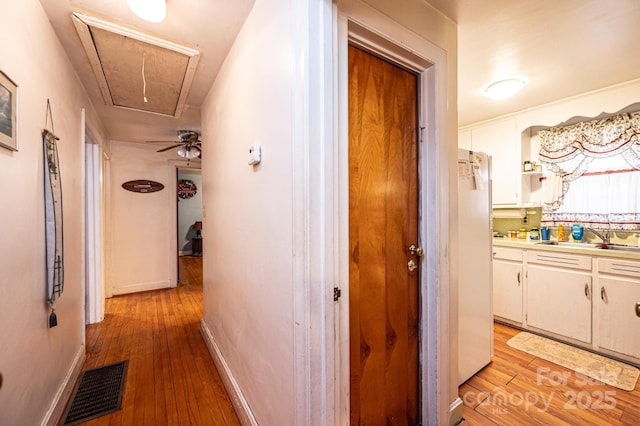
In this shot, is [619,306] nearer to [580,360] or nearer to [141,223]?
[580,360]

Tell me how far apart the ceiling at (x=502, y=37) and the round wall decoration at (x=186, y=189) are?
5.67m

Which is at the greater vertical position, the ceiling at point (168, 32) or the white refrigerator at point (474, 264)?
the ceiling at point (168, 32)

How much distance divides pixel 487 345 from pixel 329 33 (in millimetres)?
2468

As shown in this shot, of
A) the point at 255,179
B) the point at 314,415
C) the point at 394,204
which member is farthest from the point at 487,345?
the point at 255,179

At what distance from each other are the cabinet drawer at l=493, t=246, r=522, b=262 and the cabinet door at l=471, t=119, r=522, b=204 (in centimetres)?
64

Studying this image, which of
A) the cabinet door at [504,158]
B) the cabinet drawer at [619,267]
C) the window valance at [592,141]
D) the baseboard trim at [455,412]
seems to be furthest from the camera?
the cabinet door at [504,158]

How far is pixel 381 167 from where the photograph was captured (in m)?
1.37

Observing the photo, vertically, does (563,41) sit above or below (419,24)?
above

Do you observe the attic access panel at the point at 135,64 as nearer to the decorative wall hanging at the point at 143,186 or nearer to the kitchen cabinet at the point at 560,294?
the decorative wall hanging at the point at 143,186

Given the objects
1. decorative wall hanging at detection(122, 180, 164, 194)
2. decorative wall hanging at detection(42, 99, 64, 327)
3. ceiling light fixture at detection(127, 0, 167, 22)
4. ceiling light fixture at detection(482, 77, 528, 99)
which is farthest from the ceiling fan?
ceiling light fixture at detection(482, 77, 528, 99)

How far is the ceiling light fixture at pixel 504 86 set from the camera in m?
2.39

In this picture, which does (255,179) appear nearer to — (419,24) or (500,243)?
(419,24)

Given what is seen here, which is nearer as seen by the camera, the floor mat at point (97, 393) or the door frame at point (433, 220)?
the door frame at point (433, 220)

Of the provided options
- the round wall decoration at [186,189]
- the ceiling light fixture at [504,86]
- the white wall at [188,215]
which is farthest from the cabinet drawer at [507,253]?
the round wall decoration at [186,189]
